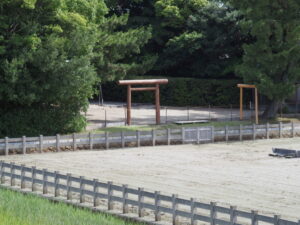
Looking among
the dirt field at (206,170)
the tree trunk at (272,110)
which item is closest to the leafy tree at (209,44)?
the tree trunk at (272,110)

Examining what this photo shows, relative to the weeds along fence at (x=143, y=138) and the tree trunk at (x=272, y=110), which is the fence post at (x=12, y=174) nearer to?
the weeds along fence at (x=143, y=138)

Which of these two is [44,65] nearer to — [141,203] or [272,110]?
[272,110]

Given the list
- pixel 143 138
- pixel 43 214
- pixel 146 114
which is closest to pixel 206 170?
pixel 143 138

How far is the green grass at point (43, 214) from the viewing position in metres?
19.5

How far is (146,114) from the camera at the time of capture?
200ft

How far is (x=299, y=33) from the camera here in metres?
51.8

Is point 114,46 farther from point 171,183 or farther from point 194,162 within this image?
point 171,183

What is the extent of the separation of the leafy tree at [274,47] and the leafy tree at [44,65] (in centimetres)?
1267

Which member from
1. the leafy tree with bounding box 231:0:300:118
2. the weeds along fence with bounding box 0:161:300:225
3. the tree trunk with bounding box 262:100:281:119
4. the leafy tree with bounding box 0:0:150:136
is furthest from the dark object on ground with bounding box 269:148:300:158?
the tree trunk with bounding box 262:100:281:119

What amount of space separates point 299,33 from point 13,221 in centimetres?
3670

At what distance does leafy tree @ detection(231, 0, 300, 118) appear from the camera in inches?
2073

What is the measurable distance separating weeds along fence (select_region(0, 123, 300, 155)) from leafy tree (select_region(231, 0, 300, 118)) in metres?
4.85

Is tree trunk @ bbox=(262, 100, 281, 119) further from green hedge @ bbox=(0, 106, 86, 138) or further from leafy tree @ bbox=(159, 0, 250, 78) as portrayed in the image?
green hedge @ bbox=(0, 106, 86, 138)

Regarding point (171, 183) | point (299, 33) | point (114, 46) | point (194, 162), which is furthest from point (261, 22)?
point (171, 183)
